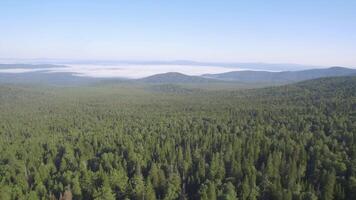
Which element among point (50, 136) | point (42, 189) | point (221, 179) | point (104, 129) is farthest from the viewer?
point (104, 129)

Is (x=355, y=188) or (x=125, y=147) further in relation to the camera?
(x=125, y=147)

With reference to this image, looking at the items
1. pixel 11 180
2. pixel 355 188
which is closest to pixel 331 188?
pixel 355 188

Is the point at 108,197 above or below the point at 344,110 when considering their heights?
below

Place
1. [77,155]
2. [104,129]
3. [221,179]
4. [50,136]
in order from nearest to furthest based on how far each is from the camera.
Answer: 1. [221,179]
2. [77,155]
3. [50,136]
4. [104,129]

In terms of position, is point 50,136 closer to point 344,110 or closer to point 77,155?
point 77,155

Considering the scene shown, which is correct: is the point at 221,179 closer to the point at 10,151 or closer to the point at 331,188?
the point at 331,188

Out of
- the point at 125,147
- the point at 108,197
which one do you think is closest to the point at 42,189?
the point at 108,197
